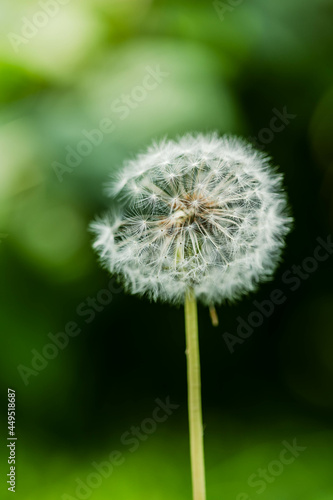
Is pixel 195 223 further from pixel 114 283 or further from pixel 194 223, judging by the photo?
pixel 114 283

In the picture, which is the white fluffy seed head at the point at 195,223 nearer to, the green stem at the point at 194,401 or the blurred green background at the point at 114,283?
the green stem at the point at 194,401

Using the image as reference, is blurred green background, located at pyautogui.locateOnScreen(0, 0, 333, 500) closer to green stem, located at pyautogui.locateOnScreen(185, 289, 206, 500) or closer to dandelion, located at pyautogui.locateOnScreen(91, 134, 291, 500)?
dandelion, located at pyautogui.locateOnScreen(91, 134, 291, 500)

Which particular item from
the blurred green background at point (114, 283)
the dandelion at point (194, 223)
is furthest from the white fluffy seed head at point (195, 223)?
the blurred green background at point (114, 283)

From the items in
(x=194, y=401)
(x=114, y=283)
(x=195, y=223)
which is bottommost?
(x=194, y=401)

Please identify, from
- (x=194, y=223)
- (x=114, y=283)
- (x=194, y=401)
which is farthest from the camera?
(x=114, y=283)

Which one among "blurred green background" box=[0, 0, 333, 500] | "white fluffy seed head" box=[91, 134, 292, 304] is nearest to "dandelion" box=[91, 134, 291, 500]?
"white fluffy seed head" box=[91, 134, 292, 304]

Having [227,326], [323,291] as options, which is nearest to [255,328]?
[227,326]

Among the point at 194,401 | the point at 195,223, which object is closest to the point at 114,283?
the point at 195,223
